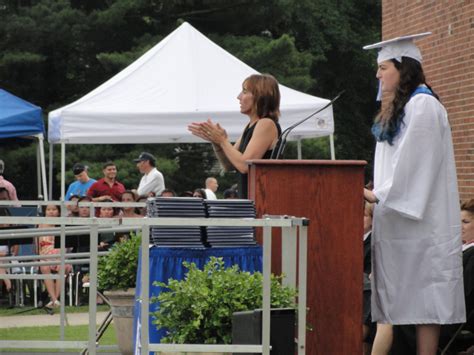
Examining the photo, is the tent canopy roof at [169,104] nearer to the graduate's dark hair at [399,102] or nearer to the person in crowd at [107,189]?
the person in crowd at [107,189]

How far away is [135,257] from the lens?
7715 mm

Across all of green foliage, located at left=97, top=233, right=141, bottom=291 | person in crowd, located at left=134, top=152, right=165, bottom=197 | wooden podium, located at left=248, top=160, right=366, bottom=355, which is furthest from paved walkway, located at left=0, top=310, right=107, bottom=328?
wooden podium, located at left=248, top=160, right=366, bottom=355

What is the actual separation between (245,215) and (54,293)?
8.70 metres

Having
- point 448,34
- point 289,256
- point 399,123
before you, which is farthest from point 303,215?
point 448,34

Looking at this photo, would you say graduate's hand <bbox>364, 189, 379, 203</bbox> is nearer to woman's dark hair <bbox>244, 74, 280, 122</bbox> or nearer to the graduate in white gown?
the graduate in white gown

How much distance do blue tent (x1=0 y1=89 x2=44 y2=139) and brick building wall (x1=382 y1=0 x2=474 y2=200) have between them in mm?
6840

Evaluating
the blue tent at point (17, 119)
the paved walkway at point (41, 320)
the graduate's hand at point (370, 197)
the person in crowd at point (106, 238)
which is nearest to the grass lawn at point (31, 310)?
the paved walkway at point (41, 320)

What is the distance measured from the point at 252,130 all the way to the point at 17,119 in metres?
11.6

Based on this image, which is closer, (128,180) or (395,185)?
(395,185)

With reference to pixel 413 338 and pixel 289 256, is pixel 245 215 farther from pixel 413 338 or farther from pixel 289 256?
pixel 413 338

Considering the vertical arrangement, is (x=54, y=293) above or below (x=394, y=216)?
below

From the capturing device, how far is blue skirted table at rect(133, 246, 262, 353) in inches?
233

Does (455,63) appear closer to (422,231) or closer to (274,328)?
(422,231)

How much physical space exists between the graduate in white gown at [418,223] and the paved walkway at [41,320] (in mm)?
6998
